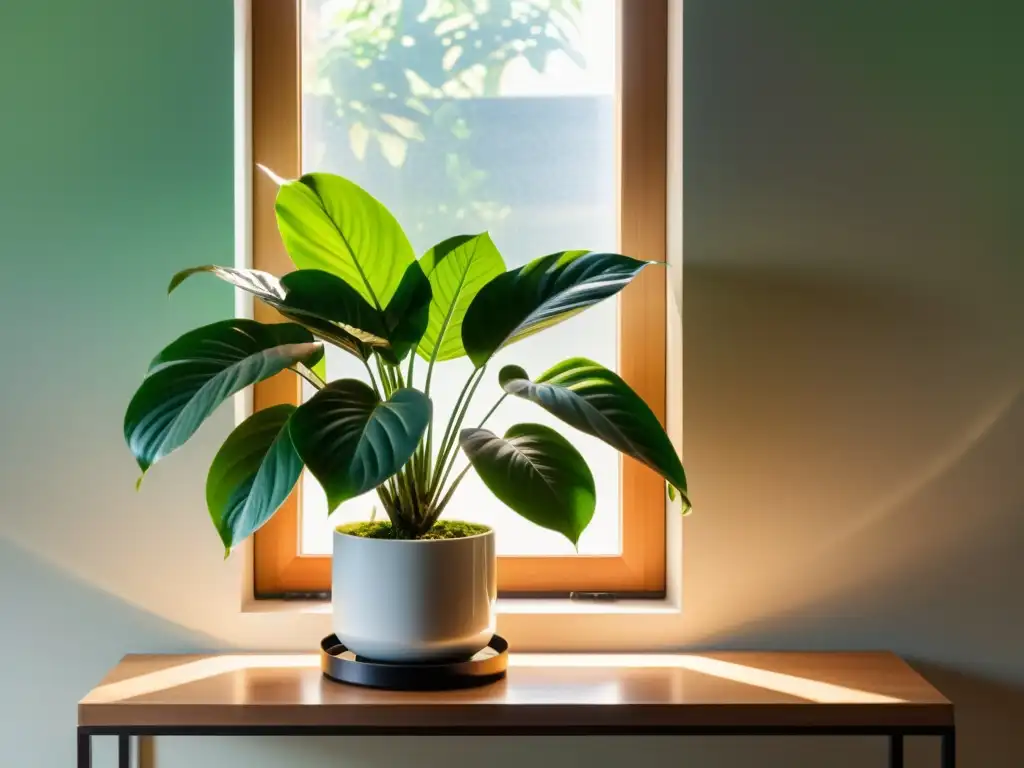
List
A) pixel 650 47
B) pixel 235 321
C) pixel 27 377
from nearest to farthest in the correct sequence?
pixel 235 321 → pixel 27 377 → pixel 650 47

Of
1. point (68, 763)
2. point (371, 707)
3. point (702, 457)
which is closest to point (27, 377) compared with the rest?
point (68, 763)

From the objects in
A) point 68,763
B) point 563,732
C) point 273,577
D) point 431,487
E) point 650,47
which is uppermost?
point 650,47

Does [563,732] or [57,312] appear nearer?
[563,732]

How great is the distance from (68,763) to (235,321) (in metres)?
0.80

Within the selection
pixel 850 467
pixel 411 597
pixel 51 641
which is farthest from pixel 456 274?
pixel 51 641

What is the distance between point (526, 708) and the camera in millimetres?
1262

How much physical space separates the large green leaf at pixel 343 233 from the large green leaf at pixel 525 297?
0.16 metres

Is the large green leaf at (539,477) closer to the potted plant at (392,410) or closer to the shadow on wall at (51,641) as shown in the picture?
the potted plant at (392,410)

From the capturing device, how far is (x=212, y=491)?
125 centimetres

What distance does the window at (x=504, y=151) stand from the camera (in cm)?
163

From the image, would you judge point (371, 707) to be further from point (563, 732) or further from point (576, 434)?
point (576, 434)

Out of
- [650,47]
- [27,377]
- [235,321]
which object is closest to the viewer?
[235,321]

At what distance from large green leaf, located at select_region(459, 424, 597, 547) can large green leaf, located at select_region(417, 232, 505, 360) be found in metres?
0.19

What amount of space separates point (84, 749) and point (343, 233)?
737 millimetres
